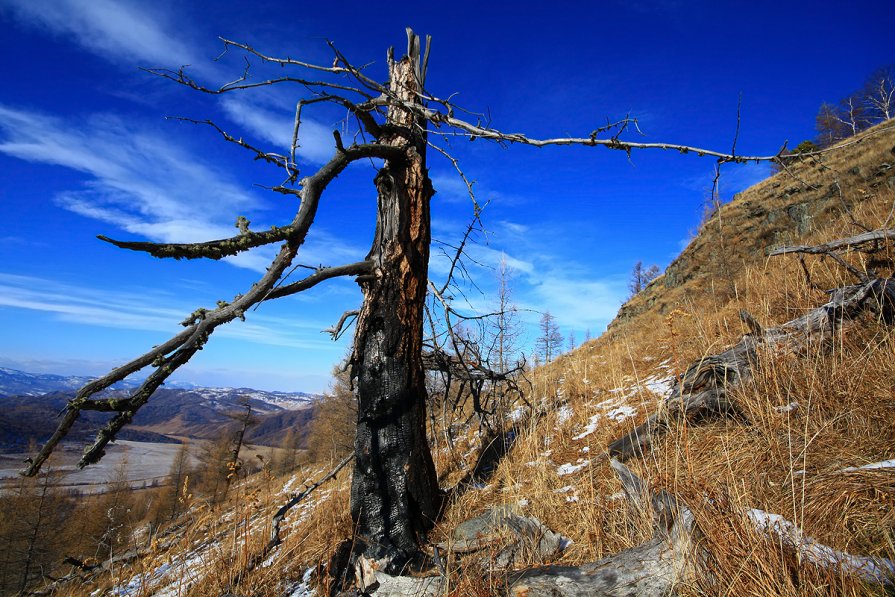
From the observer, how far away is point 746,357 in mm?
3322

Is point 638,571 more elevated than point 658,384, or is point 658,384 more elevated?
point 658,384

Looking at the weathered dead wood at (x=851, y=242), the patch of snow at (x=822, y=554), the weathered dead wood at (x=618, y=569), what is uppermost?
the weathered dead wood at (x=851, y=242)

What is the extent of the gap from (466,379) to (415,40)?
3.31 meters

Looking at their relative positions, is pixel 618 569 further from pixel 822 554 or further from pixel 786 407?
pixel 786 407

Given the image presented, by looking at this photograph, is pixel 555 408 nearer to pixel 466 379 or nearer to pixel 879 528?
pixel 466 379

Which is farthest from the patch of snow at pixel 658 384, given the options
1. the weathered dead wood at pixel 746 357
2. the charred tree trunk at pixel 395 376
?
the charred tree trunk at pixel 395 376

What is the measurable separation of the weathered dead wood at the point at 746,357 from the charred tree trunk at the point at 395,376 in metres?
1.70

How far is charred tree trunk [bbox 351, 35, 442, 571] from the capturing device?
271 centimetres

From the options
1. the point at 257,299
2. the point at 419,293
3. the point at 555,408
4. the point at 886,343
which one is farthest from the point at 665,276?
the point at 257,299

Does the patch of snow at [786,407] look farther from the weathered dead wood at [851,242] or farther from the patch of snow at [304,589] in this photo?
the patch of snow at [304,589]

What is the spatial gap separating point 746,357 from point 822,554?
2.26m

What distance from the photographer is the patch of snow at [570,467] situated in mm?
3469

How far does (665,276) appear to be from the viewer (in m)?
20.2

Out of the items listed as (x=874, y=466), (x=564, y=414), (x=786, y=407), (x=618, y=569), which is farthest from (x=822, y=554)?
(x=564, y=414)
